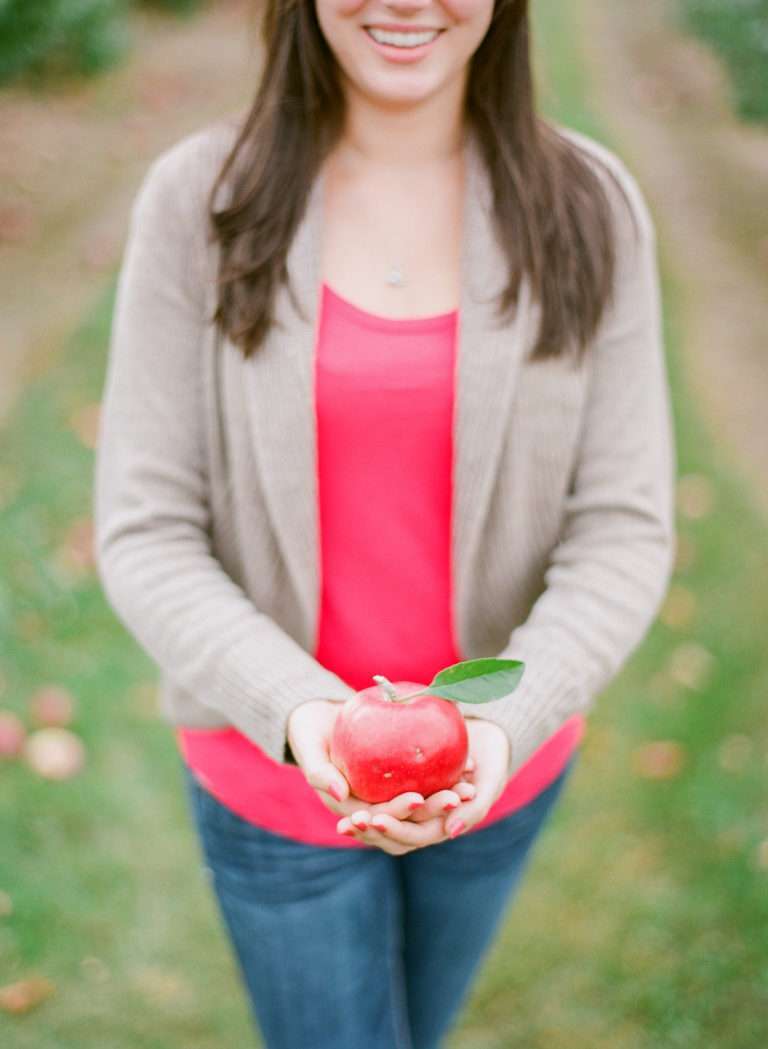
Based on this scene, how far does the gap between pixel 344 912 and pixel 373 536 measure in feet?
1.67

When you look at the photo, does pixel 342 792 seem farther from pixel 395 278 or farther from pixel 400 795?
pixel 395 278

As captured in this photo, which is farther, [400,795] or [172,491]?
[172,491]

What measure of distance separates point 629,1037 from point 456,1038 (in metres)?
0.37

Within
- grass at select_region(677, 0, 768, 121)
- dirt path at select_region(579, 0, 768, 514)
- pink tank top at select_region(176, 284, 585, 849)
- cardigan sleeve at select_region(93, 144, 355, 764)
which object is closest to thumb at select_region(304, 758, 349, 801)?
cardigan sleeve at select_region(93, 144, 355, 764)

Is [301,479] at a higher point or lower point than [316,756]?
higher

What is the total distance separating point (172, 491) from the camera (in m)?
1.61

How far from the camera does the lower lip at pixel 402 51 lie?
146cm

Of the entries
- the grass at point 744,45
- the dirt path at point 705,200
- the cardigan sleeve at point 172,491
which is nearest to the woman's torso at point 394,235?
the cardigan sleeve at point 172,491

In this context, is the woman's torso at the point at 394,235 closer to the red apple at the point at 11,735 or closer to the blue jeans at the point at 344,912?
the blue jeans at the point at 344,912

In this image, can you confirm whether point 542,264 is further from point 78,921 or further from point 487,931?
point 78,921

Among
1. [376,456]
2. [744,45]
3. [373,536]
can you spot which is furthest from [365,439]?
[744,45]

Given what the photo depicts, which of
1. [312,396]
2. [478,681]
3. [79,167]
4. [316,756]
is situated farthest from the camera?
[79,167]

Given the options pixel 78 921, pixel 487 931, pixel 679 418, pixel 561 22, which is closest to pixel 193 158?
pixel 487 931

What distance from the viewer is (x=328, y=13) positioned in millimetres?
1461
